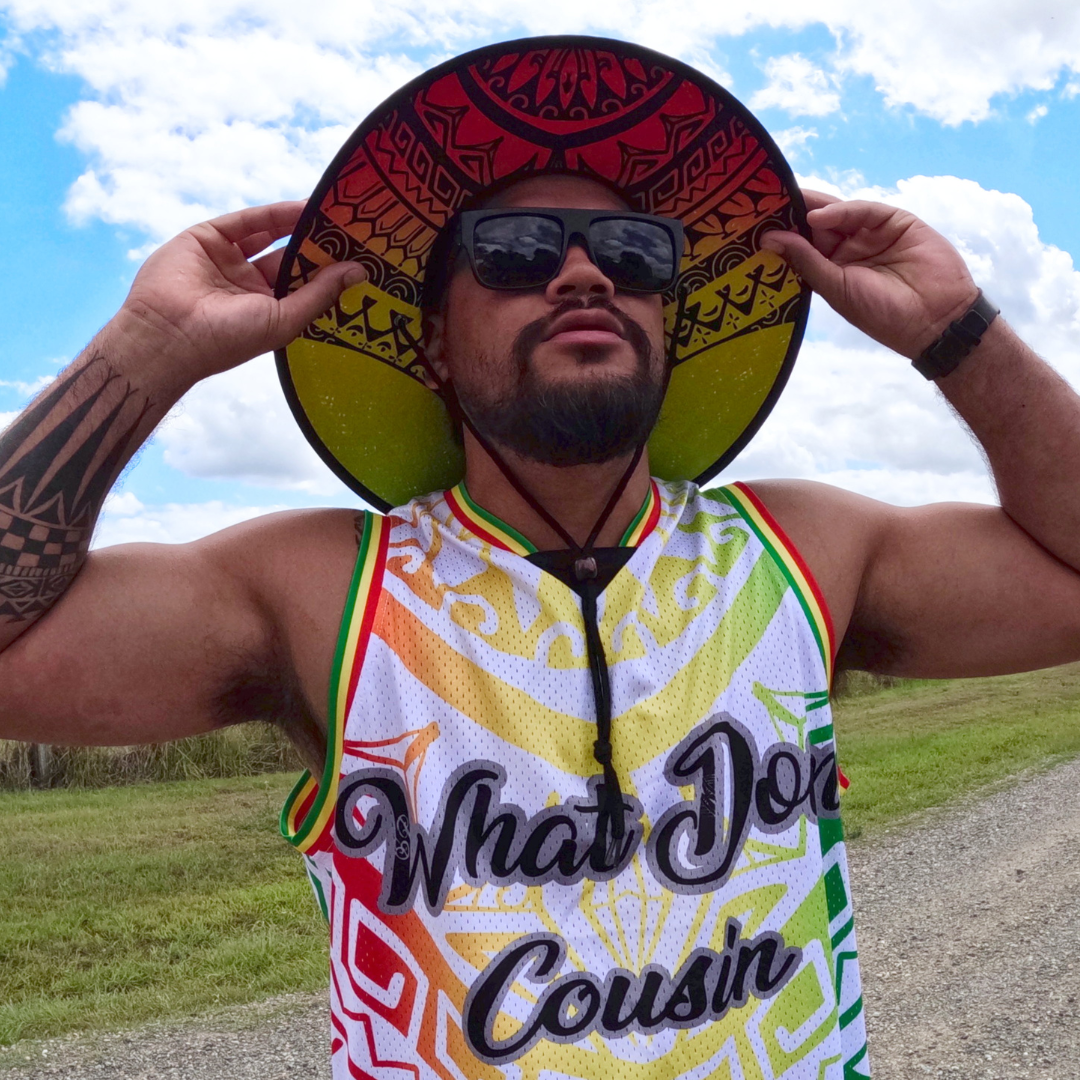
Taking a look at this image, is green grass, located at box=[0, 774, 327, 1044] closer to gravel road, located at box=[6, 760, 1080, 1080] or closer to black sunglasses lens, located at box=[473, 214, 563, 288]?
gravel road, located at box=[6, 760, 1080, 1080]

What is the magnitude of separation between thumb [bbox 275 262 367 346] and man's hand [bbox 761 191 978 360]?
919 mm

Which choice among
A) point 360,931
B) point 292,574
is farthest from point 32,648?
point 360,931

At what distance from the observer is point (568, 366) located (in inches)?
84.4

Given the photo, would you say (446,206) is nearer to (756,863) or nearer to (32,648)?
(32,648)

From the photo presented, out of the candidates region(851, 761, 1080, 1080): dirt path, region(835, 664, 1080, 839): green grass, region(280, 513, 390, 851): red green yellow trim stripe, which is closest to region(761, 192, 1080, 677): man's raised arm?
region(280, 513, 390, 851): red green yellow trim stripe

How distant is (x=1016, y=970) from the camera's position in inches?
206

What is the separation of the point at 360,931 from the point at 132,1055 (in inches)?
125

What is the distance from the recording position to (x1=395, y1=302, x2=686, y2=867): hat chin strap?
1.87m

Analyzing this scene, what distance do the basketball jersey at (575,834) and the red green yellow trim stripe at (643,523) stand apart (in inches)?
3.7

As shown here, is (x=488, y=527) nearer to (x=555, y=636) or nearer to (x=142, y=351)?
(x=555, y=636)

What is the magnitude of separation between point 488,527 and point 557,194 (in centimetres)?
78

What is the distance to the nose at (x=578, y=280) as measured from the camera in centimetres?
214

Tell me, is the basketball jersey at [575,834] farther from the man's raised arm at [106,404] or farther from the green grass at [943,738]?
the green grass at [943,738]

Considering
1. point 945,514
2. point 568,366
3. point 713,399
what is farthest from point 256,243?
point 945,514
